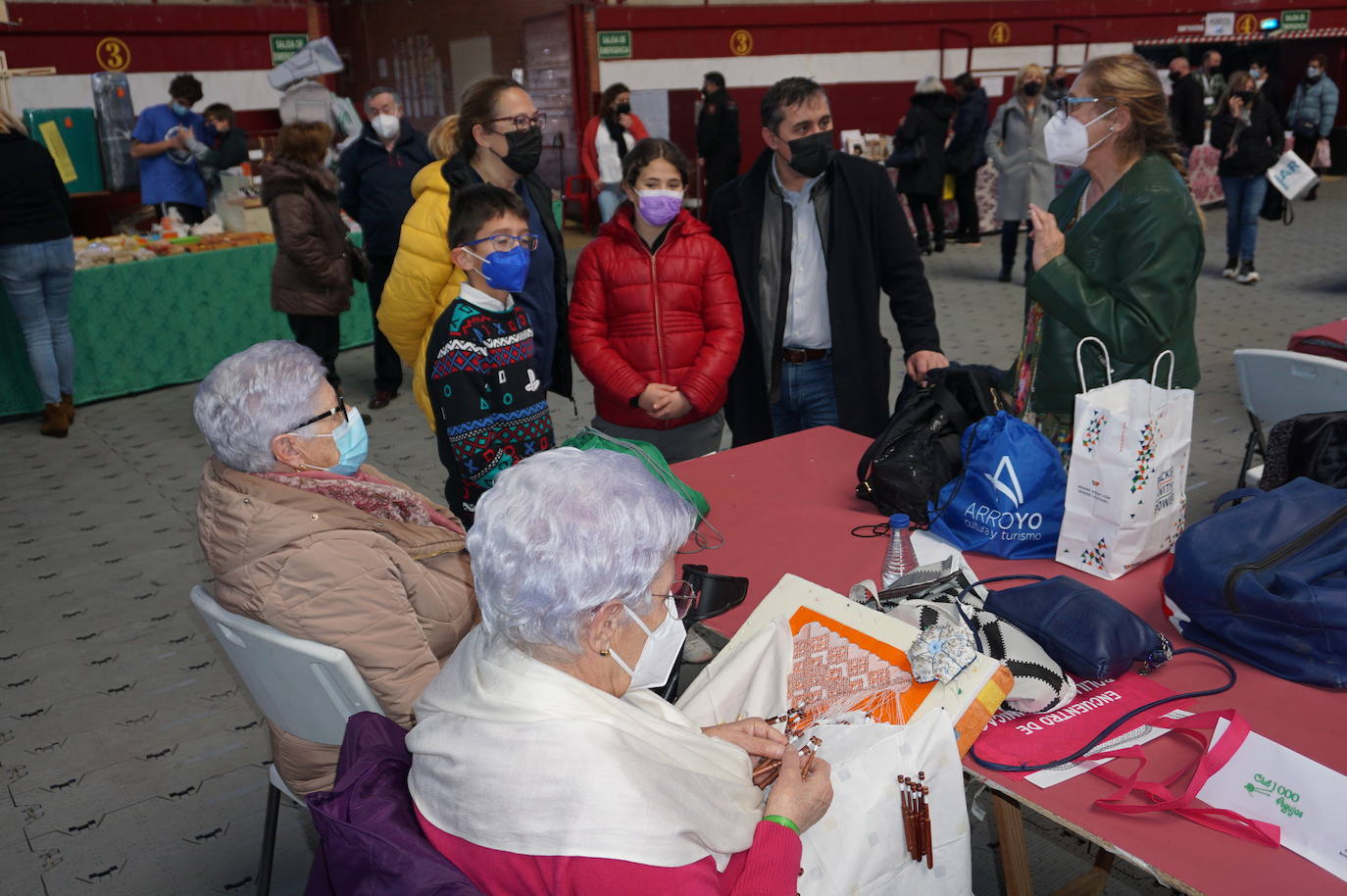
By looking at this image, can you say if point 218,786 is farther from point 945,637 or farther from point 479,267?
point 945,637

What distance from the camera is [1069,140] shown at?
8.73 ft

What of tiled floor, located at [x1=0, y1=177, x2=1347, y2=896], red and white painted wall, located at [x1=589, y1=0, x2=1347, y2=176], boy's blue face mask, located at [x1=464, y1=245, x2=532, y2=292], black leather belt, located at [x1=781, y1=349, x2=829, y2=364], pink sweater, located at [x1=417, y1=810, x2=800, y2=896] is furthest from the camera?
red and white painted wall, located at [x1=589, y1=0, x2=1347, y2=176]

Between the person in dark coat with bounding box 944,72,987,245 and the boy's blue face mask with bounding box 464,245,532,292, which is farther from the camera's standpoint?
the person in dark coat with bounding box 944,72,987,245

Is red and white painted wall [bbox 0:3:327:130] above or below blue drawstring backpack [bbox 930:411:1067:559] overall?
above

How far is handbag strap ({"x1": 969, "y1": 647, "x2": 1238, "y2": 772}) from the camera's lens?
1535 millimetres

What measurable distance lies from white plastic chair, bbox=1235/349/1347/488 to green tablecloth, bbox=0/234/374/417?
534 centimetres

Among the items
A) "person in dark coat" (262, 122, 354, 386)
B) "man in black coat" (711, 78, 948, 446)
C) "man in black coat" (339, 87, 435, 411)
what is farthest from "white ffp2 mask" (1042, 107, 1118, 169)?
"man in black coat" (339, 87, 435, 411)

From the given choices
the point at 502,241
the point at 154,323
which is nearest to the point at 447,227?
the point at 502,241

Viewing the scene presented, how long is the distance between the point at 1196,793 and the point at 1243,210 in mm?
7879

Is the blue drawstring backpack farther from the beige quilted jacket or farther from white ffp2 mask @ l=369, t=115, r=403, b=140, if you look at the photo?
white ffp2 mask @ l=369, t=115, r=403, b=140

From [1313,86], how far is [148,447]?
11728 mm

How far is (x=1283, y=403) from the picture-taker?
3252 millimetres

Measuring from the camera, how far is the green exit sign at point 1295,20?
1535 cm

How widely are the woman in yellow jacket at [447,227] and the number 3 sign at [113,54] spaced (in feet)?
25.2
